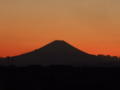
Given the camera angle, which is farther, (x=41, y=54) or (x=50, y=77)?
(x=41, y=54)

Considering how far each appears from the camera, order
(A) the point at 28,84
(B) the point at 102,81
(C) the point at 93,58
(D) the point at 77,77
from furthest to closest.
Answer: (C) the point at 93,58 < (D) the point at 77,77 < (B) the point at 102,81 < (A) the point at 28,84

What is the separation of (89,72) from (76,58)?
1236 inches

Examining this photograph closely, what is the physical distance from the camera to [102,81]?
5769 cm

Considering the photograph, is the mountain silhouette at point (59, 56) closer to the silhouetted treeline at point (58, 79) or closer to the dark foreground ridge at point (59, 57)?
the dark foreground ridge at point (59, 57)

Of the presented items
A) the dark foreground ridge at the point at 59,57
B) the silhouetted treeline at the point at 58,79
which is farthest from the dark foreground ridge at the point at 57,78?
the dark foreground ridge at the point at 59,57

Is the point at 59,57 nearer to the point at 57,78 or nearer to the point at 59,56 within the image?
the point at 59,56

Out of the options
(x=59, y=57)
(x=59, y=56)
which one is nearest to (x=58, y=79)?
(x=59, y=56)

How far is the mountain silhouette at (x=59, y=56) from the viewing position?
97.6 m

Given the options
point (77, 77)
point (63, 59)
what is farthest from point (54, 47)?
point (77, 77)

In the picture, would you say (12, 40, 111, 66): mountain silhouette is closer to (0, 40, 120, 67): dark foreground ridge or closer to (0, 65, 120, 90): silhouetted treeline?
(0, 40, 120, 67): dark foreground ridge

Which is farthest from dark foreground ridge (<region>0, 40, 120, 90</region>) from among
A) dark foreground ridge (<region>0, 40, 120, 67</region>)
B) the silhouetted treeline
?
dark foreground ridge (<region>0, 40, 120, 67</region>)

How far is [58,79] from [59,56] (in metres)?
40.7

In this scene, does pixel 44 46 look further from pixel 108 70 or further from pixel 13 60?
pixel 108 70

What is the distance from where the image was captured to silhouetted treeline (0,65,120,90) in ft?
169
